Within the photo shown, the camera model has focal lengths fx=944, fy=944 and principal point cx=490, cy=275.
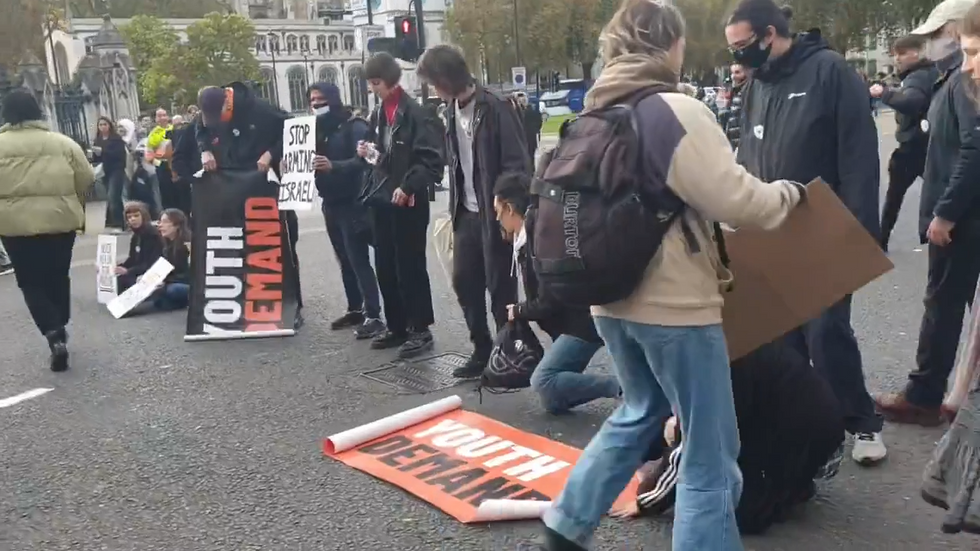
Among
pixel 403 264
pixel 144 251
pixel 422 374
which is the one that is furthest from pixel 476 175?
pixel 144 251

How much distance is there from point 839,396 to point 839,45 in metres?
35.7

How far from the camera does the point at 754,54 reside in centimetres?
383

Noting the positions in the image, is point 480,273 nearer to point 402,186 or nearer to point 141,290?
point 402,186

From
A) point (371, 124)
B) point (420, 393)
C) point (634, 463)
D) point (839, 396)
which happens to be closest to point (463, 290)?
point (420, 393)

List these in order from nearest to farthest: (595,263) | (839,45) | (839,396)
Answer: (595,263), (839,396), (839,45)

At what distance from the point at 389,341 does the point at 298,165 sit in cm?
145

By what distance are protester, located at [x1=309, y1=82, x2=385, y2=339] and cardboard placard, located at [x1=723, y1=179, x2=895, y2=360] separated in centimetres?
395

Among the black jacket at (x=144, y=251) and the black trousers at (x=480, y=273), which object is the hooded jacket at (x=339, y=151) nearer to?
the black trousers at (x=480, y=273)

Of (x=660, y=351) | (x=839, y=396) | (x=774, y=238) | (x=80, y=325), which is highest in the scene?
(x=774, y=238)

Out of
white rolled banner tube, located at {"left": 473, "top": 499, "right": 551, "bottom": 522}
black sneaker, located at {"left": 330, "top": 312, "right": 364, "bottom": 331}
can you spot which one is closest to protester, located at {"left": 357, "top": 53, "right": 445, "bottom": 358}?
black sneaker, located at {"left": 330, "top": 312, "right": 364, "bottom": 331}

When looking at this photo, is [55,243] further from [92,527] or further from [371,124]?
[92,527]

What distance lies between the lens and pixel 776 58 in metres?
3.83

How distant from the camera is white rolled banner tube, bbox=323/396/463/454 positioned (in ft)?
14.7

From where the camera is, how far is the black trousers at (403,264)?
19.7ft
